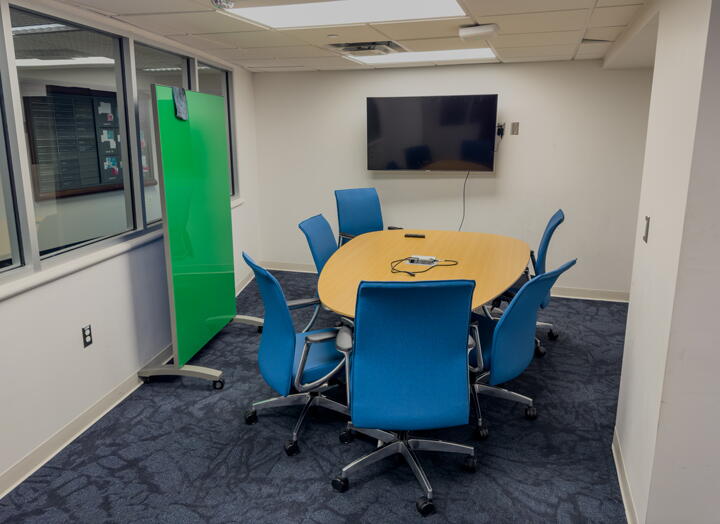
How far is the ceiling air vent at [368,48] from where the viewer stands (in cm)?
396

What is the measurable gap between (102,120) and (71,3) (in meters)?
0.80

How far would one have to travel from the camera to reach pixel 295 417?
3.06 metres

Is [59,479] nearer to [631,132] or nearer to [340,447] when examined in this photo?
[340,447]

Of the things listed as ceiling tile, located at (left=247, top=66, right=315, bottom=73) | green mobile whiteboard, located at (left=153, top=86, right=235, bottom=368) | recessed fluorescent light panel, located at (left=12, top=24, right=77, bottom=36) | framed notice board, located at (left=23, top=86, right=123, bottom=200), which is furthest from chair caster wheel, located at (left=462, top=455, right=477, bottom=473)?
ceiling tile, located at (left=247, top=66, right=315, bottom=73)

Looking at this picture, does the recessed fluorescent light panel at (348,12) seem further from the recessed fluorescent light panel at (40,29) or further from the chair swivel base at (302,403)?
the chair swivel base at (302,403)

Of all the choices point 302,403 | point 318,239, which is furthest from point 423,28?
point 302,403

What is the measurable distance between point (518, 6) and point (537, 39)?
3.58 ft

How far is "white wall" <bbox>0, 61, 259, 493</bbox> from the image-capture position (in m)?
2.50

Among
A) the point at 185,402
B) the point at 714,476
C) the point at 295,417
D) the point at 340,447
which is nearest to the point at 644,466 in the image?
the point at 714,476

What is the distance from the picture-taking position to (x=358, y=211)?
16.7 ft

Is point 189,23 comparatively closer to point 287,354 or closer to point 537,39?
point 287,354

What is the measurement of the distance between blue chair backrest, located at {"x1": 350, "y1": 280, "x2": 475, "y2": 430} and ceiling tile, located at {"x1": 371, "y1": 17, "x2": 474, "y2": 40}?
1.92 metres

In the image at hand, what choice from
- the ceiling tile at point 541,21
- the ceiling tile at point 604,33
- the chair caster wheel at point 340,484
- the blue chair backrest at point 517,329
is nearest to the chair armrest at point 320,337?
the chair caster wheel at point 340,484

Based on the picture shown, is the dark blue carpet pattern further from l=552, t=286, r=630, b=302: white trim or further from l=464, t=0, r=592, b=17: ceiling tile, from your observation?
l=464, t=0, r=592, b=17: ceiling tile
